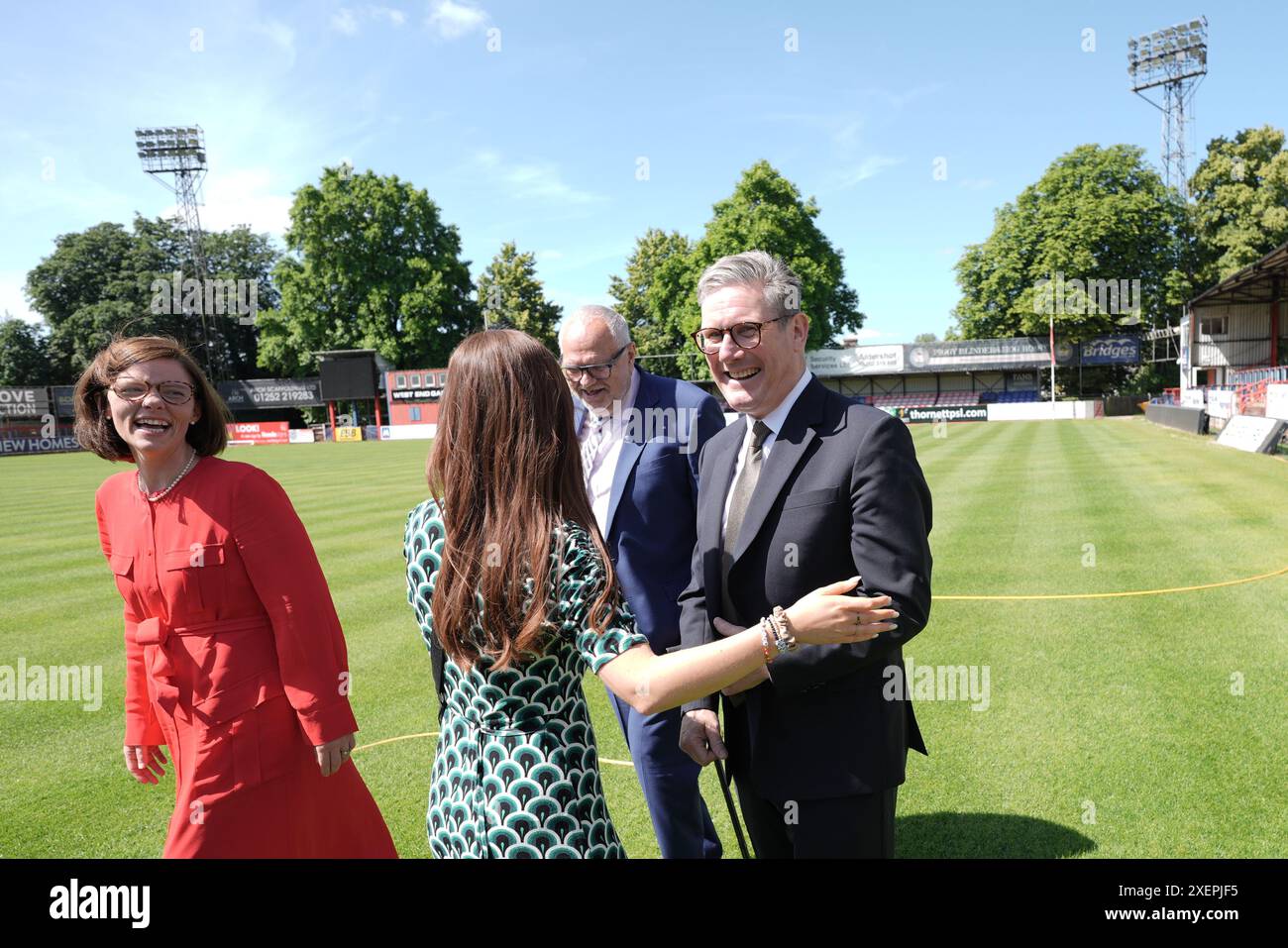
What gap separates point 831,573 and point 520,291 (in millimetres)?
68296

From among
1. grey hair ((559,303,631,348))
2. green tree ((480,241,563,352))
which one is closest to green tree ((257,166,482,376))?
green tree ((480,241,563,352))

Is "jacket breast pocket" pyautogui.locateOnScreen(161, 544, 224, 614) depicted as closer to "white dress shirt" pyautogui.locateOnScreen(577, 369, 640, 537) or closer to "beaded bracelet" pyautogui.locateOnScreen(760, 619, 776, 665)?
"white dress shirt" pyautogui.locateOnScreen(577, 369, 640, 537)

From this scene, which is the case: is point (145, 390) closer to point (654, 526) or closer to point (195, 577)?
point (195, 577)

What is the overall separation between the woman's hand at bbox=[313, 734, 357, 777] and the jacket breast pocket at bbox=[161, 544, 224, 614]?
23.2 inches

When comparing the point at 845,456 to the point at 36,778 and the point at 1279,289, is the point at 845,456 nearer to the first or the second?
the point at 36,778

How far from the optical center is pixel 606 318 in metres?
3.90

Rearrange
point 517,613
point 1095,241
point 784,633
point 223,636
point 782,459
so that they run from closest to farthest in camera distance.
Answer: point 784,633, point 517,613, point 782,459, point 223,636, point 1095,241

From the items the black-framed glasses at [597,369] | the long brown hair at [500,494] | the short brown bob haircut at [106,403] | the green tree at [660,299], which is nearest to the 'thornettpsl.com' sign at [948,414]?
the green tree at [660,299]

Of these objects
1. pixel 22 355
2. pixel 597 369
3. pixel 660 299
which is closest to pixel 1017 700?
pixel 597 369

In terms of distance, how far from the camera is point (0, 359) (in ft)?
203

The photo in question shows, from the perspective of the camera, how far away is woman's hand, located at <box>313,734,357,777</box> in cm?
257

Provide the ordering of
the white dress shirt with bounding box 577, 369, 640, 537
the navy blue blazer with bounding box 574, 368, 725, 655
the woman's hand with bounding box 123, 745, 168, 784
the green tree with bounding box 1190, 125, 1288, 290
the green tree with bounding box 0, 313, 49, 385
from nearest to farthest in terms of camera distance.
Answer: the woman's hand with bounding box 123, 745, 168, 784 < the navy blue blazer with bounding box 574, 368, 725, 655 < the white dress shirt with bounding box 577, 369, 640, 537 < the green tree with bounding box 1190, 125, 1288, 290 < the green tree with bounding box 0, 313, 49, 385
